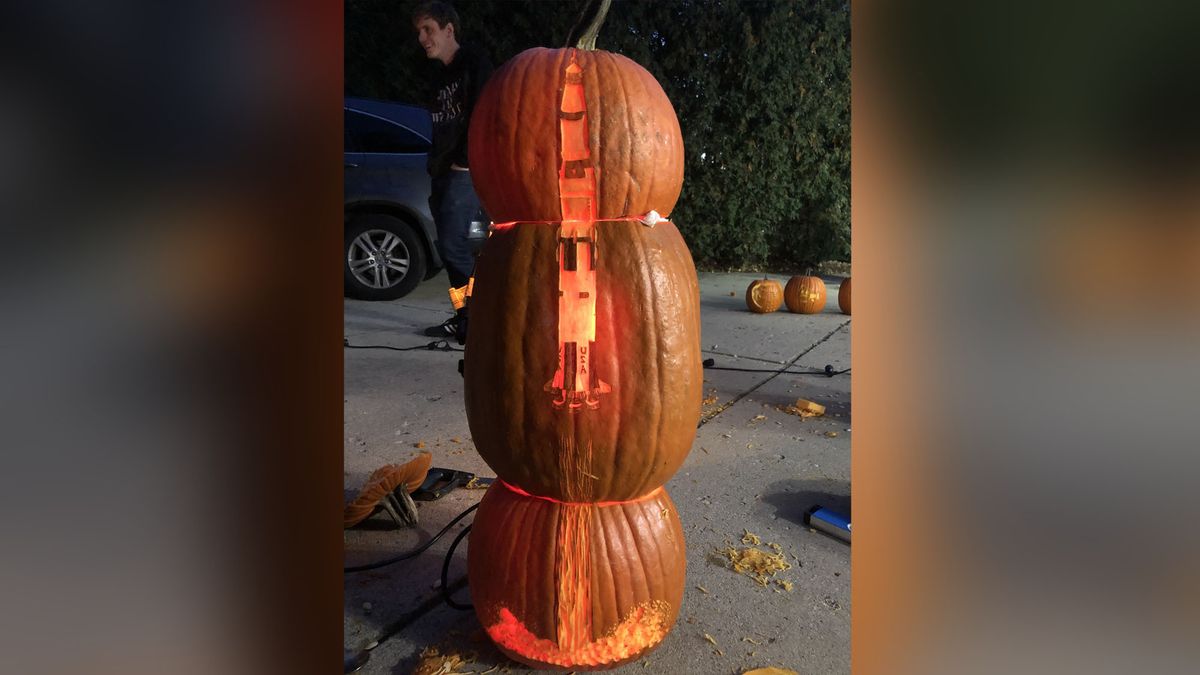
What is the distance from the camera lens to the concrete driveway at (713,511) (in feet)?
5.74

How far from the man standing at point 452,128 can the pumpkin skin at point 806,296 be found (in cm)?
350

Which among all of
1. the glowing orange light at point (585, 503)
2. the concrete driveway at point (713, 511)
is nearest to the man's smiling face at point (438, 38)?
the concrete driveway at point (713, 511)

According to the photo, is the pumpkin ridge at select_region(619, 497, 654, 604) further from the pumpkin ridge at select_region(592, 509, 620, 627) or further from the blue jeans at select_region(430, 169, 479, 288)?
the blue jeans at select_region(430, 169, 479, 288)

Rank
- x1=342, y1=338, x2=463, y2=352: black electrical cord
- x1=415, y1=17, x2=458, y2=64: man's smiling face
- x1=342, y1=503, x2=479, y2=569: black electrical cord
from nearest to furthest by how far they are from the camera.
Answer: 1. x1=342, y1=503, x2=479, y2=569: black electrical cord
2. x1=415, y1=17, x2=458, y2=64: man's smiling face
3. x1=342, y1=338, x2=463, y2=352: black electrical cord

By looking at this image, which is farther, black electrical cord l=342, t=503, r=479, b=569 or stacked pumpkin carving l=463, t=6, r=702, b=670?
black electrical cord l=342, t=503, r=479, b=569

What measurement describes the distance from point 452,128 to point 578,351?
310cm

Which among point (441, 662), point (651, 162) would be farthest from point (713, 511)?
point (651, 162)

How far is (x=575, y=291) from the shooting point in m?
1.50

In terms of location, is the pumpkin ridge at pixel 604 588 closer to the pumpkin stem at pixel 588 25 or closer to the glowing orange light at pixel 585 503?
the glowing orange light at pixel 585 503

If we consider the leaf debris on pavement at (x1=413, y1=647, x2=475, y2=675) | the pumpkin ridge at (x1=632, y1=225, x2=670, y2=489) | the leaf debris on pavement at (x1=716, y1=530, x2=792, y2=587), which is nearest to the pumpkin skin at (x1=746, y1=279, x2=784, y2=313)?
the leaf debris on pavement at (x1=716, y1=530, x2=792, y2=587)

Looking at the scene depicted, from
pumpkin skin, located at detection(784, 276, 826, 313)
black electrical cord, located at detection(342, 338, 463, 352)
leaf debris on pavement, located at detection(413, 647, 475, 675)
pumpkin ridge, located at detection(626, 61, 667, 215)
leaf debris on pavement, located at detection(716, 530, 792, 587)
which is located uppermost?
pumpkin ridge, located at detection(626, 61, 667, 215)

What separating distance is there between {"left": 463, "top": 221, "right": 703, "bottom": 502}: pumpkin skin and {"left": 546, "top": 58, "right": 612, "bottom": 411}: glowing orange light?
0.02m

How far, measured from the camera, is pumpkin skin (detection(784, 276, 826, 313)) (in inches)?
267
